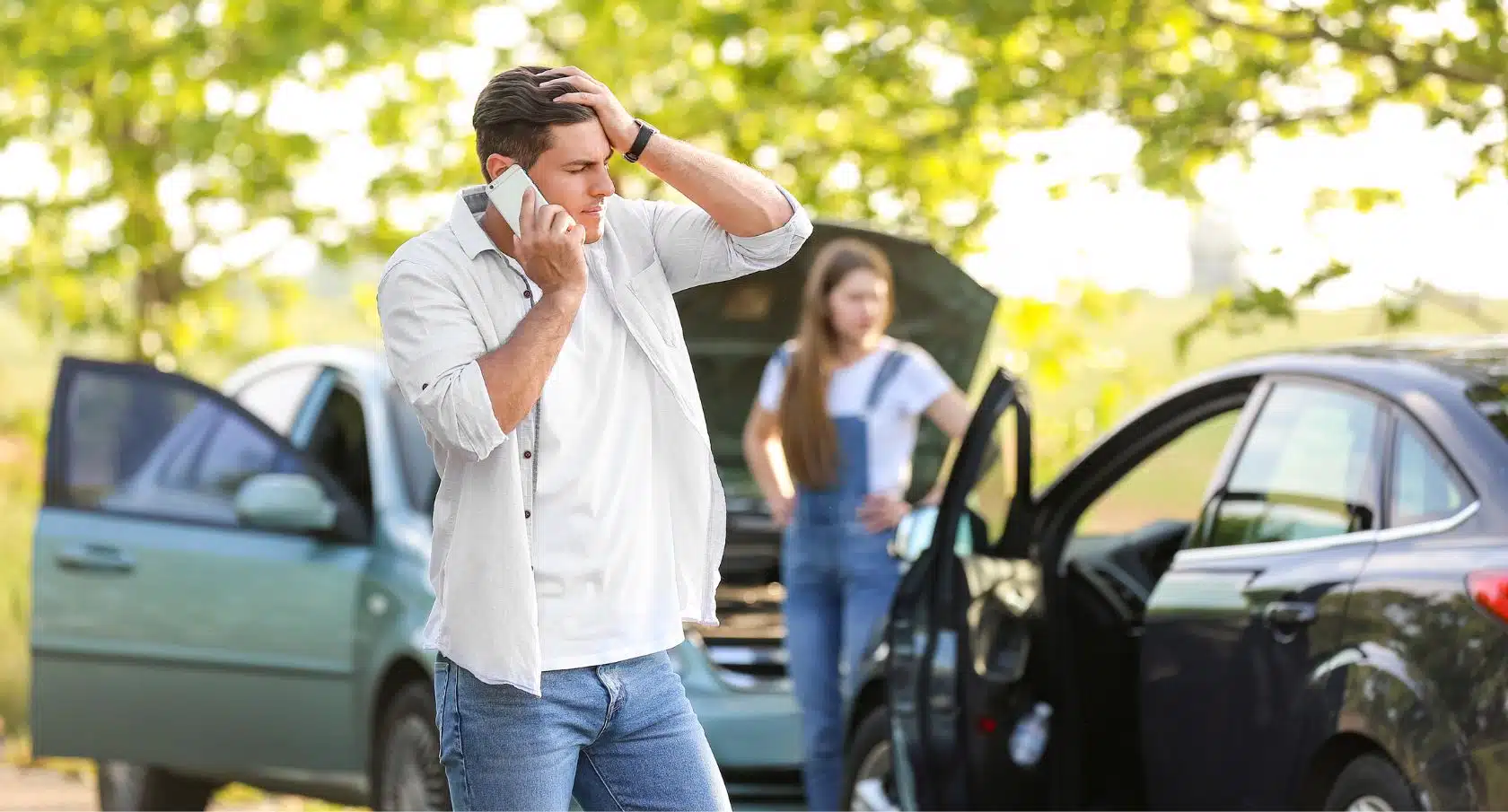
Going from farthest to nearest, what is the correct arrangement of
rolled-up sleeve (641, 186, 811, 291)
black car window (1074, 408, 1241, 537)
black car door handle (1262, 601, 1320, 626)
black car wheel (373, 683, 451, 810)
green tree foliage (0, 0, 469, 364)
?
black car window (1074, 408, 1241, 537)
green tree foliage (0, 0, 469, 364)
black car wheel (373, 683, 451, 810)
black car door handle (1262, 601, 1320, 626)
rolled-up sleeve (641, 186, 811, 291)

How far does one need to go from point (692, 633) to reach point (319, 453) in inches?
62.5

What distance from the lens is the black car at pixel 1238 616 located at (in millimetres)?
4020

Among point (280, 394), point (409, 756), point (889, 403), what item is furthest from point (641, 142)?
point (280, 394)

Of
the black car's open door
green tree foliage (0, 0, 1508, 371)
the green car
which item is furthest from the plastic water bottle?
green tree foliage (0, 0, 1508, 371)

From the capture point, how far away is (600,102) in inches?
123

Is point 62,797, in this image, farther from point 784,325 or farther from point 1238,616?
point 1238,616

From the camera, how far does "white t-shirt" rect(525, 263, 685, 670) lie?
122 inches

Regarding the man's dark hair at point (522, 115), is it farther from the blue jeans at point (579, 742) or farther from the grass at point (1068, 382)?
the grass at point (1068, 382)

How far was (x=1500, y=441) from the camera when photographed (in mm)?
4125

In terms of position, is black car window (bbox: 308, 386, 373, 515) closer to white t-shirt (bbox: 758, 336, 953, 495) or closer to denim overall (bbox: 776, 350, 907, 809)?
denim overall (bbox: 776, 350, 907, 809)

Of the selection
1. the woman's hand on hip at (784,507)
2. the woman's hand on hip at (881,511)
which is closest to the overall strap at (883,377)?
the woman's hand on hip at (881,511)

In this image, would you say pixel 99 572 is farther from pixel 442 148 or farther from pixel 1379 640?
pixel 442 148

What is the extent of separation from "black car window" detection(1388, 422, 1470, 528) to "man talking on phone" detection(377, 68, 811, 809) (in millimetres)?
→ 1603

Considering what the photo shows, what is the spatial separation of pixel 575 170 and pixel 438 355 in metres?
0.36
